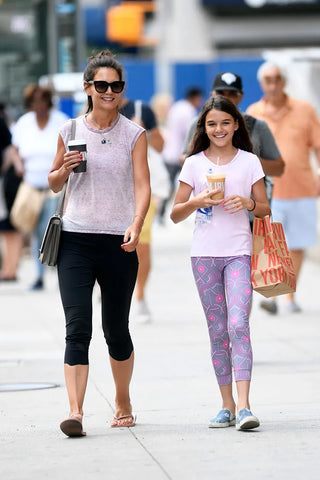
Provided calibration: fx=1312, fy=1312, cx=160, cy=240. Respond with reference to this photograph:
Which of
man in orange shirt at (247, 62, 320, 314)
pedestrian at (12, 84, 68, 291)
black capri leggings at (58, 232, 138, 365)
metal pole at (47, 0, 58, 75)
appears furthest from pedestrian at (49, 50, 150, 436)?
metal pole at (47, 0, 58, 75)

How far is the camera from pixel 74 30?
1614cm

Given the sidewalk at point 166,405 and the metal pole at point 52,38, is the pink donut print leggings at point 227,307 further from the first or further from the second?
the metal pole at point 52,38

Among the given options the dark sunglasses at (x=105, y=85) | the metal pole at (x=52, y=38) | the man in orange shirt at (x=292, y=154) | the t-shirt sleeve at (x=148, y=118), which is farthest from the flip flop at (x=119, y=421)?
the metal pole at (x=52, y=38)

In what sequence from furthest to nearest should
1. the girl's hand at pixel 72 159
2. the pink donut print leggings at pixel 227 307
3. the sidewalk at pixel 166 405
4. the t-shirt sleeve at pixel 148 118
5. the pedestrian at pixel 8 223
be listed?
the pedestrian at pixel 8 223, the t-shirt sleeve at pixel 148 118, the pink donut print leggings at pixel 227 307, the girl's hand at pixel 72 159, the sidewalk at pixel 166 405

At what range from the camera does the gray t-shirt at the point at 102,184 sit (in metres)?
6.09

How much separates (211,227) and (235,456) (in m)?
1.21

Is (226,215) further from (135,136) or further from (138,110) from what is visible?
(138,110)

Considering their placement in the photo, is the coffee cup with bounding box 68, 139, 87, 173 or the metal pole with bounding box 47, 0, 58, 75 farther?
the metal pole with bounding box 47, 0, 58, 75

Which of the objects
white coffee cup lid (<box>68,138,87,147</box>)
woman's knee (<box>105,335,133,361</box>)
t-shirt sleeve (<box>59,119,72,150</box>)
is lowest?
woman's knee (<box>105,335,133,361</box>)

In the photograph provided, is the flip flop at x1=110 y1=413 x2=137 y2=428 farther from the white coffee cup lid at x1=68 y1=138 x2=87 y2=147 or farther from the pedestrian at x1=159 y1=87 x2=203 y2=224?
the pedestrian at x1=159 y1=87 x2=203 y2=224

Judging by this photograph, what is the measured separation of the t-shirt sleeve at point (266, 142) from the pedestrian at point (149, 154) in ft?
6.54

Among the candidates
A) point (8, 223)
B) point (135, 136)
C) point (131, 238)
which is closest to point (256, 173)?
point (135, 136)

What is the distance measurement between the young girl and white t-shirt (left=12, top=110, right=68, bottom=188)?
5899mm

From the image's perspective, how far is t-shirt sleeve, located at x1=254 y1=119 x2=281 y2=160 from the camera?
7641mm
